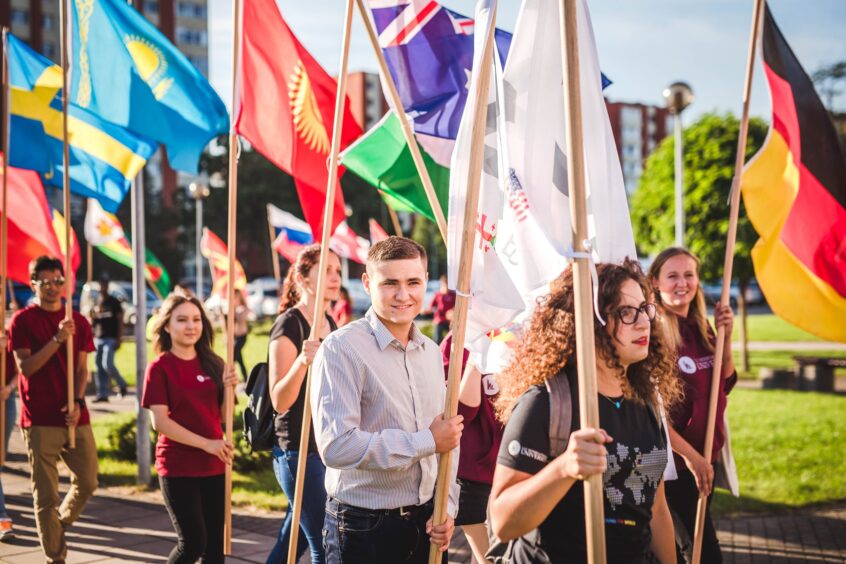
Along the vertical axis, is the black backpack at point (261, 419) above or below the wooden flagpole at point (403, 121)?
below

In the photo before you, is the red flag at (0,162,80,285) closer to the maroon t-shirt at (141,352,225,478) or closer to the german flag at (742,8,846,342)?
the maroon t-shirt at (141,352,225,478)

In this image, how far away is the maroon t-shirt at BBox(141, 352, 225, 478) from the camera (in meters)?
4.64

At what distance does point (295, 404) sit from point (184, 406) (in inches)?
27.6

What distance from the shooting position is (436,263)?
254 feet

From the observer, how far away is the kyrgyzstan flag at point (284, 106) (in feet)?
18.5

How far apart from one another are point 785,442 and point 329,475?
8.29 meters

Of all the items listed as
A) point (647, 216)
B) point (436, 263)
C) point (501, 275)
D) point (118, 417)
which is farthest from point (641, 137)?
point (501, 275)

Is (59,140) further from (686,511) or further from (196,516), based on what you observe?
(686,511)

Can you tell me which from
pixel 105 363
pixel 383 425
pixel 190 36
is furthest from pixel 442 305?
pixel 190 36

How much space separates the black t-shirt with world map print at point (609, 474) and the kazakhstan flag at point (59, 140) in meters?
5.41

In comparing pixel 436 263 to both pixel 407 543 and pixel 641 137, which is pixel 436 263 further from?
pixel 407 543

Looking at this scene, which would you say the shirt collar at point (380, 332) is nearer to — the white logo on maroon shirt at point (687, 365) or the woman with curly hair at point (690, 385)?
the woman with curly hair at point (690, 385)

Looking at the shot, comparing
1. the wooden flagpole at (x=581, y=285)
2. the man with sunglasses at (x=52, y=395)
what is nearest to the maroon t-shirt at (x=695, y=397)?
the wooden flagpole at (x=581, y=285)

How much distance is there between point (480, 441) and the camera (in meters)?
4.72
